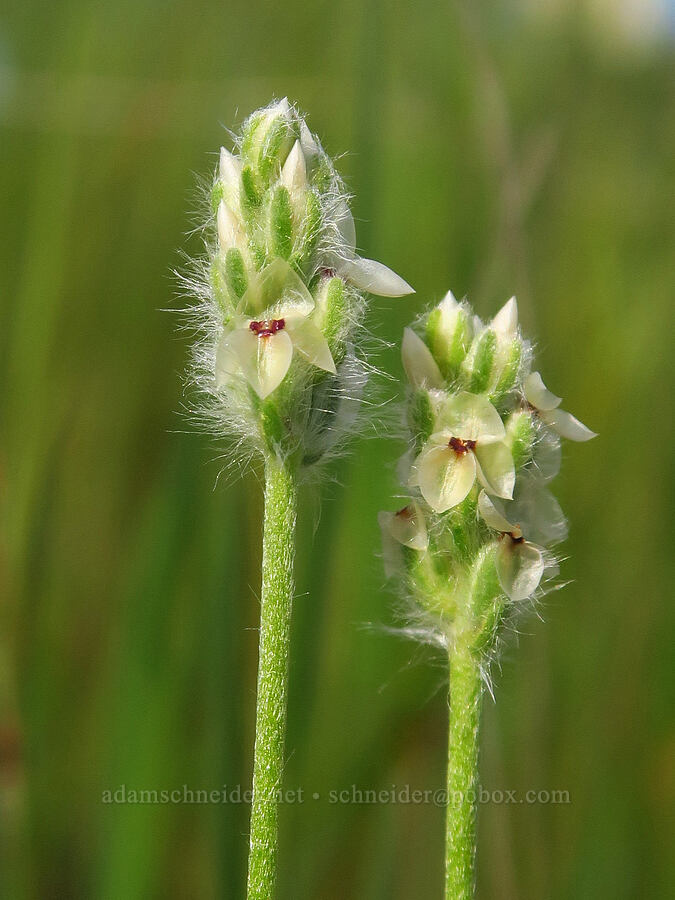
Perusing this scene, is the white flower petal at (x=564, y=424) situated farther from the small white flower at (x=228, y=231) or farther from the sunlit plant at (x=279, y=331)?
the small white flower at (x=228, y=231)

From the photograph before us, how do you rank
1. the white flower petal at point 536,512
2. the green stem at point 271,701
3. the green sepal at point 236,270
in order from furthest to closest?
the white flower petal at point 536,512
the green sepal at point 236,270
the green stem at point 271,701

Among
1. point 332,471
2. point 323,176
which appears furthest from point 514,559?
point 332,471

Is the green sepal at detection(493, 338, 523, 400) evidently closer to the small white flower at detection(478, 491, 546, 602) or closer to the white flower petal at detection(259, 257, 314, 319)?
the small white flower at detection(478, 491, 546, 602)

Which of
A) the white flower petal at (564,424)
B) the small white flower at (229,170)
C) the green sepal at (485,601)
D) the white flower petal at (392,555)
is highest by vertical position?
the small white flower at (229,170)

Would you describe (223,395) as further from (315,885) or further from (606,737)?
(606,737)

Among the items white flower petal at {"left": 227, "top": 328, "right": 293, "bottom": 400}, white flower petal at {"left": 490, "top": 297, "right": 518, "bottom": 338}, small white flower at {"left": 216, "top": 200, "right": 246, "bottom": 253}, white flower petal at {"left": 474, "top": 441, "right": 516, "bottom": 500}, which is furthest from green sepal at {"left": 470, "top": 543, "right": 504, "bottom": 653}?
small white flower at {"left": 216, "top": 200, "right": 246, "bottom": 253}

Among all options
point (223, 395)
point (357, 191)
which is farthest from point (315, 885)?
point (357, 191)

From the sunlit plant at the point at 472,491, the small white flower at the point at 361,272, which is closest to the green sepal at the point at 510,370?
the sunlit plant at the point at 472,491
